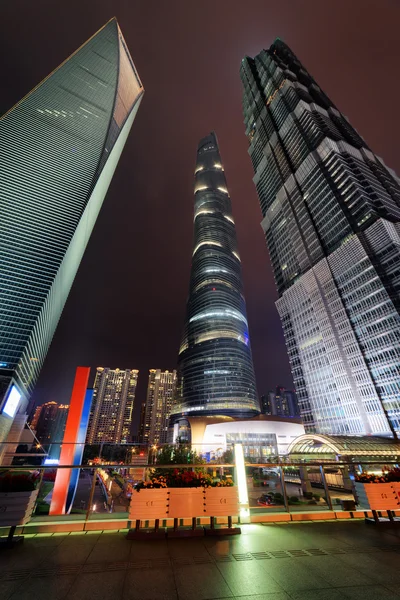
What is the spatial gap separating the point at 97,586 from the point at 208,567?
2.00 m

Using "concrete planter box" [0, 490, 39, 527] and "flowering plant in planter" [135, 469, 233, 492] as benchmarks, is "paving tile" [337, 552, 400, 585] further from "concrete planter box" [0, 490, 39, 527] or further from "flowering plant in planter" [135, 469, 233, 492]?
"concrete planter box" [0, 490, 39, 527]

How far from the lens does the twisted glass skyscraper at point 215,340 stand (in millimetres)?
115188

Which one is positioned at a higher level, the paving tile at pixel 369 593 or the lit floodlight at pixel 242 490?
the lit floodlight at pixel 242 490

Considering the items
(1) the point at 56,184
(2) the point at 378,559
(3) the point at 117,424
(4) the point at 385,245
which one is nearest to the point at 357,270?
(4) the point at 385,245

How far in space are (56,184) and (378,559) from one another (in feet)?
385

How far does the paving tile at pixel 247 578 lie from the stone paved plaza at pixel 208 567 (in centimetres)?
2

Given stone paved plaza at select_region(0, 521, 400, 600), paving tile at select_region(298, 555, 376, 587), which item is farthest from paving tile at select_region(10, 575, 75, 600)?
paving tile at select_region(298, 555, 376, 587)

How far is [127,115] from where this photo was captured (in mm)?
136000

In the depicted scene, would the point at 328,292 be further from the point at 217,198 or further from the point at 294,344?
the point at 217,198

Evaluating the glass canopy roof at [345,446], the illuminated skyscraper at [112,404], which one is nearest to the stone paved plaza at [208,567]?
the glass canopy roof at [345,446]

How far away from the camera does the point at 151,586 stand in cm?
424

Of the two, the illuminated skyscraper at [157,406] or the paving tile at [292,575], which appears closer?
the paving tile at [292,575]

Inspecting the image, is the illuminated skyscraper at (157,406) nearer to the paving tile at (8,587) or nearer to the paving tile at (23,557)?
the paving tile at (23,557)

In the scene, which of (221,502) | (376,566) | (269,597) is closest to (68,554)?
(221,502)
